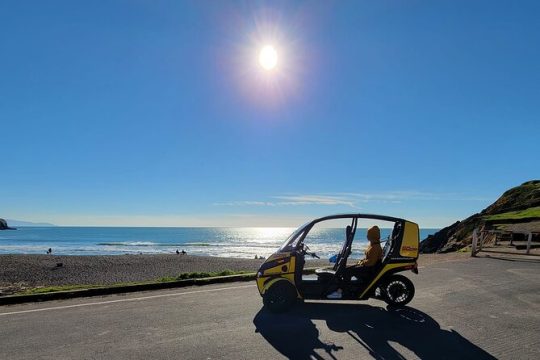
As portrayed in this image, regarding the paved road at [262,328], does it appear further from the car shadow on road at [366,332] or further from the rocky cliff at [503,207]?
the rocky cliff at [503,207]

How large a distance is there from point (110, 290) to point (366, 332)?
6246 mm

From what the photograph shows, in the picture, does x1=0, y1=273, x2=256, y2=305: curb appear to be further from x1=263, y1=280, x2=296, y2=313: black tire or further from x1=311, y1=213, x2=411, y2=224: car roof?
x1=311, y1=213, x2=411, y2=224: car roof

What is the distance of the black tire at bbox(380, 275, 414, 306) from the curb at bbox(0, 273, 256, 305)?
191 inches

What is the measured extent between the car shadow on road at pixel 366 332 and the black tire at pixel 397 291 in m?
0.20

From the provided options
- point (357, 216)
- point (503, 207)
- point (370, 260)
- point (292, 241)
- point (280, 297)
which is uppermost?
point (503, 207)

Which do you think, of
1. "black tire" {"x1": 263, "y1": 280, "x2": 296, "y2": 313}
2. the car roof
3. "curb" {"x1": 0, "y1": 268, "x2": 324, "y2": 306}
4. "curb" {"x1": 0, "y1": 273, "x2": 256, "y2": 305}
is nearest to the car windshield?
the car roof

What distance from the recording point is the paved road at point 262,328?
17.6ft

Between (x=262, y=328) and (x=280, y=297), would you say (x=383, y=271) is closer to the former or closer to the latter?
(x=280, y=297)

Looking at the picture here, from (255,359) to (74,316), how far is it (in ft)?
13.0

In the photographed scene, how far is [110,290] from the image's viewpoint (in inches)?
382

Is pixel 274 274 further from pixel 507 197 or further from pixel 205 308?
pixel 507 197

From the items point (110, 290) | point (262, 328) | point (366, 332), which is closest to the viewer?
point (366, 332)

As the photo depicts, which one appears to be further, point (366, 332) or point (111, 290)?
point (111, 290)

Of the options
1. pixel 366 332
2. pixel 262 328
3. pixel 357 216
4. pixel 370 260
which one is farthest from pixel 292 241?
pixel 366 332
